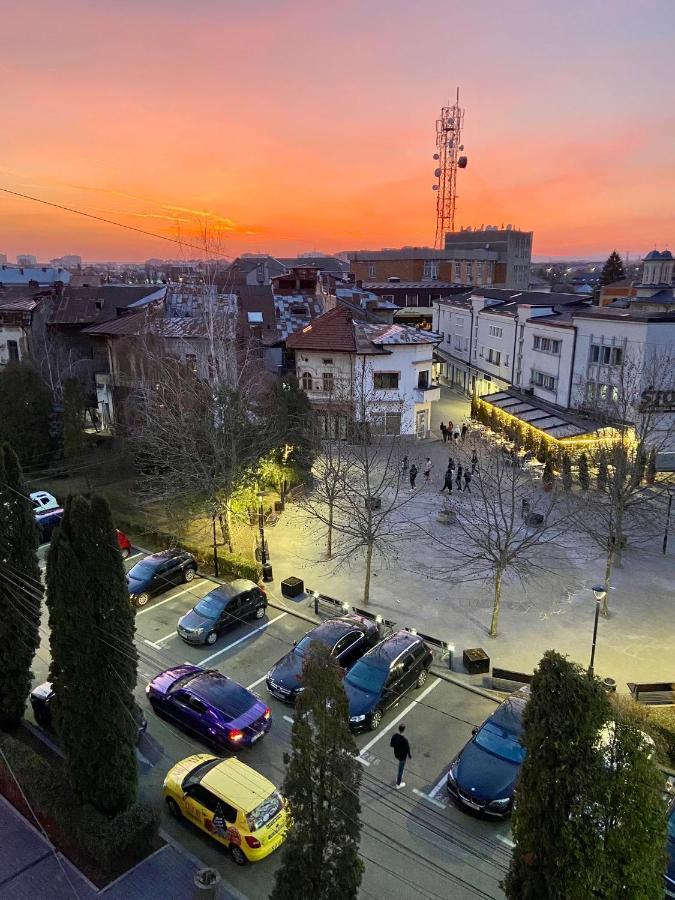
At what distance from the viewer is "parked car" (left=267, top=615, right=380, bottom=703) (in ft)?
46.5

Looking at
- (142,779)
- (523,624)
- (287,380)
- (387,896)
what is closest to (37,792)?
(142,779)

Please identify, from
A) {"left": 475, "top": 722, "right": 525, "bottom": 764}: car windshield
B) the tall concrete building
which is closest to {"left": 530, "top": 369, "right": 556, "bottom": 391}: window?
{"left": 475, "top": 722, "right": 525, "bottom": 764}: car windshield

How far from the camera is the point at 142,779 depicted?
12078 mm

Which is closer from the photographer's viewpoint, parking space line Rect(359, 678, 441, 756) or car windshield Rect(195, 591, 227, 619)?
parking space line Rect(359, 678, 441, 756)

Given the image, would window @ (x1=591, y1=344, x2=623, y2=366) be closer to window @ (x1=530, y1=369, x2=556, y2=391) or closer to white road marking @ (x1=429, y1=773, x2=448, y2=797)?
window @ (x1=530, y1=369, x2=556, y2=391)

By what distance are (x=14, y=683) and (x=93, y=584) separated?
447 cm

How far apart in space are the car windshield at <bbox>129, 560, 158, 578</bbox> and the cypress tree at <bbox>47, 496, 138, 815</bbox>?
29.8 feet

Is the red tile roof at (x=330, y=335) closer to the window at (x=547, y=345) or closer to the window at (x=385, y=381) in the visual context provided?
the window at (x=385, y=381)

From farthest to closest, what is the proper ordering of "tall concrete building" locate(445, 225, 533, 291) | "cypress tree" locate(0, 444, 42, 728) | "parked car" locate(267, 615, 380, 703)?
"tall concrete building" locate(445, 225, 533, 291) → "parked car" locate(267, 615, 380, 703) → "cypress tree" locate(0, 444, 42, 728)

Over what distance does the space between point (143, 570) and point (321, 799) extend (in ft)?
42.9

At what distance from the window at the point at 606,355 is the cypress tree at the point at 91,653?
28.1 m

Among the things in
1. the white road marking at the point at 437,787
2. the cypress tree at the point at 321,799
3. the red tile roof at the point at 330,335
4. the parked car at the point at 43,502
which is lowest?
the white road marking at the point at 437,787

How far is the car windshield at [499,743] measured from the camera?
1152cm

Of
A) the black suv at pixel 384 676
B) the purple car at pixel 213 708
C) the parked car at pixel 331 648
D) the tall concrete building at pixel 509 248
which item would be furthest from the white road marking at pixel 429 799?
the tall concrete building at pixel 509 248
